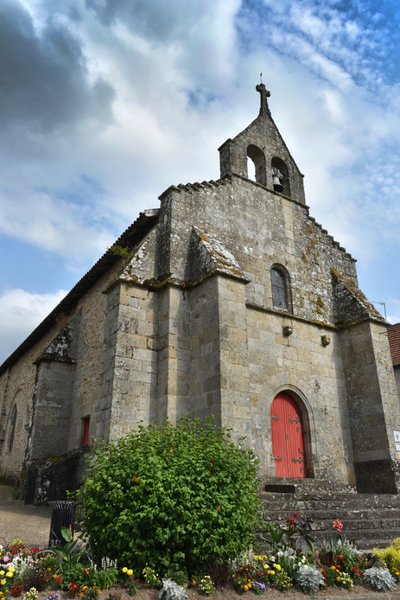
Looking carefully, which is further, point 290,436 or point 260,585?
point 290,436

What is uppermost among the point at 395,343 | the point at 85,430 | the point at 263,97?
the point at 263,97

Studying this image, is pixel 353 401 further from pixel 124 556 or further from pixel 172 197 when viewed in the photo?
pixel 124 556

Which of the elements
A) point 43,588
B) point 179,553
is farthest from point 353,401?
point 43,588

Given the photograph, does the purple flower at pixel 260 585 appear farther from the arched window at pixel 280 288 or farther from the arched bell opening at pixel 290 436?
the arched window at pixel 280 288

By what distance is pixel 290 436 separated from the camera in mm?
11148

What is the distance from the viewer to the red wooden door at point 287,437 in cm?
1077

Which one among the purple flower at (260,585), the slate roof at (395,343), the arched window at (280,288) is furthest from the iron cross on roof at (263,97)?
the purple flower at (260,585)

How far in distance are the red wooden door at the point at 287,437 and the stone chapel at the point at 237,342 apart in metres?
0.04

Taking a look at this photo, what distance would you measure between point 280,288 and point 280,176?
165 inches

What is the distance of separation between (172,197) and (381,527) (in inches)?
322

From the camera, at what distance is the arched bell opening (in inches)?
424

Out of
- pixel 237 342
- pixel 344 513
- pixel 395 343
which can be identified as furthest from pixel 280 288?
pixel 395 343

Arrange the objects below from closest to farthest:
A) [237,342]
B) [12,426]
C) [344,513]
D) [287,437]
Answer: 1. [344,513]
2. [237,342]
3. [287,437]
4. [12,426]

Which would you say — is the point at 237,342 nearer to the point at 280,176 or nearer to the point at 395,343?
the point at 280,176
